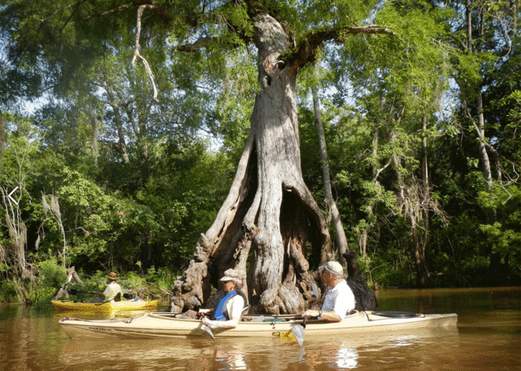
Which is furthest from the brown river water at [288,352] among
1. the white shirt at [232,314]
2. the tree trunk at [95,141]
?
the tree trunk at [95,141]

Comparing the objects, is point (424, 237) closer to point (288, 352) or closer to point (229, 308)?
point (229, 308)

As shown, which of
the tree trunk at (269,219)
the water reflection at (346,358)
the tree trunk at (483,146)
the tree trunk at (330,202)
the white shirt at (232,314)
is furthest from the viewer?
the tree trunk at (483,146)

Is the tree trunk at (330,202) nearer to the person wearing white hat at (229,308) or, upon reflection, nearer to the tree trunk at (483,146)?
the tree trunk at (483,146)

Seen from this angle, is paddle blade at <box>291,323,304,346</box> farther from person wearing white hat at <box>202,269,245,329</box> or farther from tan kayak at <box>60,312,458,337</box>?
person wearing white hat at <box>202,269,245,329</box>

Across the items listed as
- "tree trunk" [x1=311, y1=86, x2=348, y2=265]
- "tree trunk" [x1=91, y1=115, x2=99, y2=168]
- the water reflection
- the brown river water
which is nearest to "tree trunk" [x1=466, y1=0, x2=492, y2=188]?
"tree trunk" [x1=311, y1=86, x2=348, y2=265]

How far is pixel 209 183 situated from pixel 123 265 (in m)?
4.92

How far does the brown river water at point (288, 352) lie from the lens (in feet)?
21.6

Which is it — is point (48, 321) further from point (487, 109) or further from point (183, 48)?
point (487, 109)

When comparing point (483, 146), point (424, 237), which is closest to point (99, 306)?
point (424, 237)

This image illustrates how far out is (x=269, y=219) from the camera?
11.4m

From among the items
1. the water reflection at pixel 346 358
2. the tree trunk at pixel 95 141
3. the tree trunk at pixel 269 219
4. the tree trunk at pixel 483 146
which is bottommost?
the water reflection at pixel 346 358

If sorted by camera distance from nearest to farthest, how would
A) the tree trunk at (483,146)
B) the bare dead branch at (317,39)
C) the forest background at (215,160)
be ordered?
the bare dead branch at (317,39) → the forest background at (215,160) → the tree trunk at (483,146)

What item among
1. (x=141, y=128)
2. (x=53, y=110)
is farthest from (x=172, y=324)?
(x=141, y=128)

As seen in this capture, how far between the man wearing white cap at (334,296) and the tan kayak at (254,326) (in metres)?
0.22
